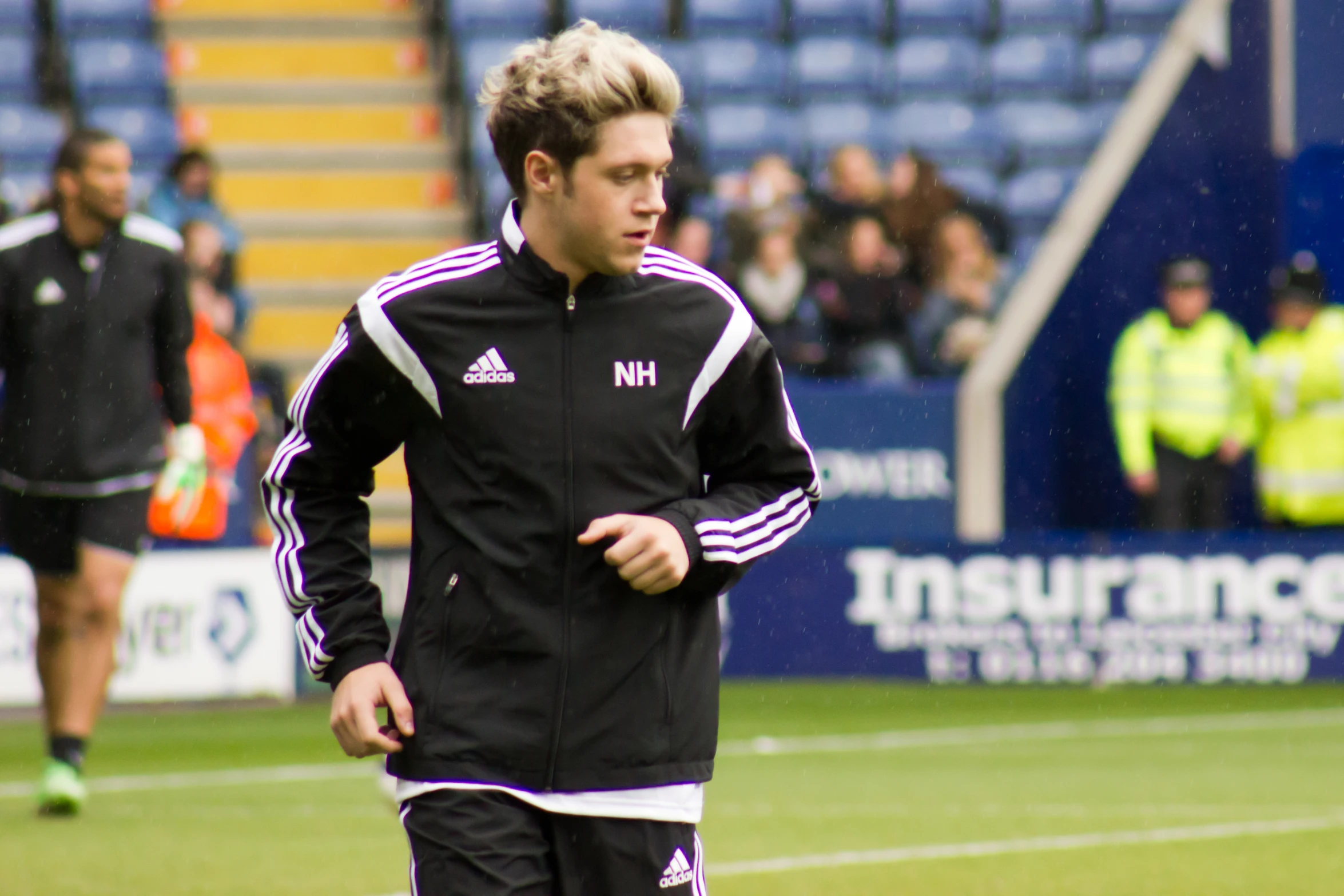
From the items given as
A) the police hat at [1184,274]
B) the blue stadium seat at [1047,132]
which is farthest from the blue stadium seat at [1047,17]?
the police hat at [1184,274]

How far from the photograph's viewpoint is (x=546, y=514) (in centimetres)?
337

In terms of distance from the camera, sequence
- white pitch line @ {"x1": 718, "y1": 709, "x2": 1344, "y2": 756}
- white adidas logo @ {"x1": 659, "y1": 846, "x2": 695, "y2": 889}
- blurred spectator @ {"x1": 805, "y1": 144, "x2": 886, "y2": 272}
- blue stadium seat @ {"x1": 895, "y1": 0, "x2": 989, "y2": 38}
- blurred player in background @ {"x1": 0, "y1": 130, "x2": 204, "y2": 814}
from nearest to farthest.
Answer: white adidas logo @ {"x1": 659, "y1": 846, "x2": 695, "y2": 889}
blurred player in background @ {"x1": 0, "y1": 130, "x2": 204, "y2": 814}
white pitch line @ {"x1": 718, "y1": 709, "x2": 1344, "y2": 756}
blurred spectator @ {"x1": 805, "y1": 144, "x2": 886, "y2": 272}
blue stadium seat @ {"x1": 895, "y1": 0, "x2": 989, "y2": 38}

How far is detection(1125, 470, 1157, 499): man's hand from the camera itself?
13555 mm

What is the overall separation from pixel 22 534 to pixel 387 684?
16.3 ft

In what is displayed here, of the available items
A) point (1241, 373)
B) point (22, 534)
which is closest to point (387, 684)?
point (22, 534)

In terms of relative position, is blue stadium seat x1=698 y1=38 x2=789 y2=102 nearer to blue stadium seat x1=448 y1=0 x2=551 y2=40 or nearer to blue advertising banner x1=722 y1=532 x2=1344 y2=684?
blue stadium seat x1=448 y1=0 x2=551 y2=40

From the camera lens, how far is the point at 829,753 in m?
9.93

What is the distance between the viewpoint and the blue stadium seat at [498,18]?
1864cm

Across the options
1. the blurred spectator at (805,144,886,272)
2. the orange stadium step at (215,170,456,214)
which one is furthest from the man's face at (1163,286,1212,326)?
the orange stadium step at (215,170,456,214)

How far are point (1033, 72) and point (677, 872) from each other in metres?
15.5

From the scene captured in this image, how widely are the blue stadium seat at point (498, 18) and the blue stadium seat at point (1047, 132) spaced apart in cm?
378

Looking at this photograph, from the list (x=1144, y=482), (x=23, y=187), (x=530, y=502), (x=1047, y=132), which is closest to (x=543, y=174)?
(x=530, y=502)

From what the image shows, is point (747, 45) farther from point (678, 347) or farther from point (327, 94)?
point (678, 347)

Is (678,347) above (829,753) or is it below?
above
